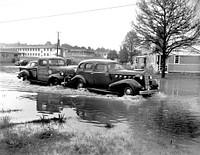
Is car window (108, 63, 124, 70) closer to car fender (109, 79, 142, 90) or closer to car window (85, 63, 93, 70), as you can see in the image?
car fender (109, 79, 142, 90)

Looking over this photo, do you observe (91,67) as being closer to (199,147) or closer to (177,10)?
(199,147)

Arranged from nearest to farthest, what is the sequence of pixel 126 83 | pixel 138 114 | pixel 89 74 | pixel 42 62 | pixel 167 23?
pixel 138 114 < pixel 126 83 < pixel 89 74 < pixel 42 62 < pixel 167 23

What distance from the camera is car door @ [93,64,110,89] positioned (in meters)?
13.1

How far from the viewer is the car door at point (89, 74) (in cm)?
1376

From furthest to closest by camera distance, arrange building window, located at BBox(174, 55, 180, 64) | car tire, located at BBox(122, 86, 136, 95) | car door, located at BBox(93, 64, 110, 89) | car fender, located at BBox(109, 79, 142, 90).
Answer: building window, located at BBox(174, 55, 180, 64) < car door, located at BBox(93, 64, 110, 89) < car tire, located at BBox(122, 86, 136, 95) < car fender, located at BBox(109, 79, 142, 90)

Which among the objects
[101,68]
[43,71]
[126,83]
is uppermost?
[101,68]

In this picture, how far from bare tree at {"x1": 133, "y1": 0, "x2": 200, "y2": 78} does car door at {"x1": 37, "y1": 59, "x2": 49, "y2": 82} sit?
16778 mm

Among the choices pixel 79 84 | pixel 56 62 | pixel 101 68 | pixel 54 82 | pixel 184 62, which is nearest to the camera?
pixel 101 68

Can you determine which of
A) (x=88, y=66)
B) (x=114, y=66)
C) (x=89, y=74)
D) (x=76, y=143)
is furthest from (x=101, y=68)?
(x=76, y=143)

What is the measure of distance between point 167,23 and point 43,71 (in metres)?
18.3

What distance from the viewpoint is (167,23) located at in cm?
2939

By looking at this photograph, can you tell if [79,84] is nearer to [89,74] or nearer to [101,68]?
[89,74]

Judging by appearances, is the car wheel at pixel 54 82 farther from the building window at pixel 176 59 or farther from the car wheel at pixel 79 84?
the building window at pixel 176 59

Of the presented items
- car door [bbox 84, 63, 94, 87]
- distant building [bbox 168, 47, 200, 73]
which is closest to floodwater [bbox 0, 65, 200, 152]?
car door [bbox 84, 63, 94, 87]
